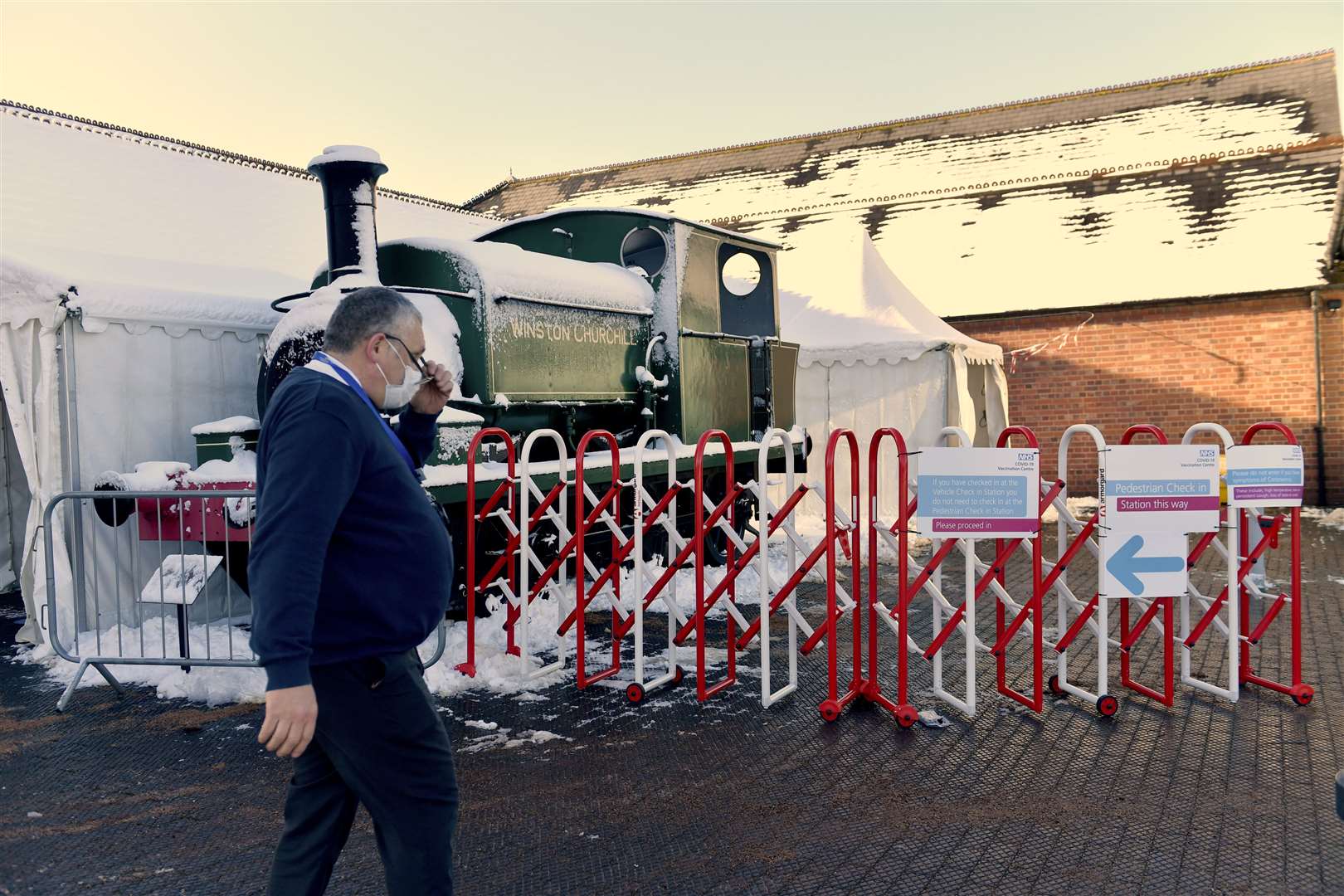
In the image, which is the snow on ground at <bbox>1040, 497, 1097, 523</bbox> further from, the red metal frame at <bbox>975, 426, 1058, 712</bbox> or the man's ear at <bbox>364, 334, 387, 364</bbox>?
the man's ear at <bbox>364, 334, 387, 364</bbox>

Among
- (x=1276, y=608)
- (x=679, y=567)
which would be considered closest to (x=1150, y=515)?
(x=1276, y=608)

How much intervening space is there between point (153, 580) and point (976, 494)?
4.47 meters

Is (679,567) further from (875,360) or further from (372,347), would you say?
(875,360)

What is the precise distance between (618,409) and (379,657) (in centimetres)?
696

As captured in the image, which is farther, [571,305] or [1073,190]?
[1073,190]

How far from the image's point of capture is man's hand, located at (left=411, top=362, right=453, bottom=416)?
2902 millimetres

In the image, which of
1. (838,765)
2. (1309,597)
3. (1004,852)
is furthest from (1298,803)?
(1309,597)

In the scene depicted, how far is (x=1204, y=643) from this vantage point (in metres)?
6.63

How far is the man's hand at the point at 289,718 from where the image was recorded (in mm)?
2258

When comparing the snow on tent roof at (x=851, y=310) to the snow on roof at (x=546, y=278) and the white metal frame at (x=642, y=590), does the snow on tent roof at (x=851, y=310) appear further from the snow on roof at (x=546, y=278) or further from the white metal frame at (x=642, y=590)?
the white metal frame at (x=642, y=590)

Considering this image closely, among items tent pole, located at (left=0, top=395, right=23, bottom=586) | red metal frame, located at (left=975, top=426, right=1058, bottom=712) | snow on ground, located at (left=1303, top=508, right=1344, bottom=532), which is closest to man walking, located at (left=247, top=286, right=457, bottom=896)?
red metal frame, located at (left=975, top=426, right=1058, bottom=712)

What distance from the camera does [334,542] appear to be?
2426mm

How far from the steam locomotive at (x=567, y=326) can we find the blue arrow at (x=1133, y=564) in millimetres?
3836

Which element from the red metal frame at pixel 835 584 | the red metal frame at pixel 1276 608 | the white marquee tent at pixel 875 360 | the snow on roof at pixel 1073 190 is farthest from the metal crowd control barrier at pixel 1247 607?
the snow on roof at pixel 1073 190
